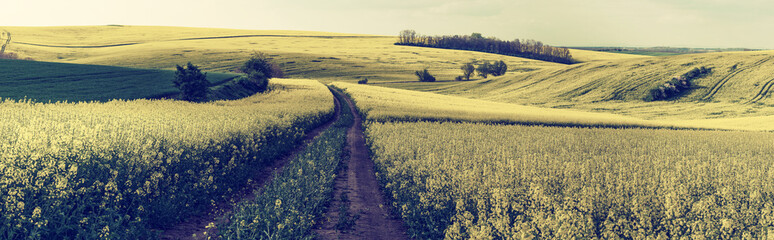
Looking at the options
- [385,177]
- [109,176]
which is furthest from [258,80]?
[109,176]

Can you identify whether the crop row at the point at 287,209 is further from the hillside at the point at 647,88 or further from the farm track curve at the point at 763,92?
the farm track curve at the point at 763,92

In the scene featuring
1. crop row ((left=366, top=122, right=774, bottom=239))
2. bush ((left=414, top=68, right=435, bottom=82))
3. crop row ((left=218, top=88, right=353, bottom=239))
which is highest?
crop row ((left=366, top=122, right=774, bottom=239))

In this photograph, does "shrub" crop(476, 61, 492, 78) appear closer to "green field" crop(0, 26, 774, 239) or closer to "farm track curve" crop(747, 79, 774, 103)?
"farm track curve" crop(747, 79, 774, 103)

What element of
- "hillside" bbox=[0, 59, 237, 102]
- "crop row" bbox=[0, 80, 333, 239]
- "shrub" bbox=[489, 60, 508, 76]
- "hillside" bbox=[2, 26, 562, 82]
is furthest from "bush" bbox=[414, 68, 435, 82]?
"crop row" bbox=[0, 80, 333, 239]

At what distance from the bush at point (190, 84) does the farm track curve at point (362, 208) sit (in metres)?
26.0

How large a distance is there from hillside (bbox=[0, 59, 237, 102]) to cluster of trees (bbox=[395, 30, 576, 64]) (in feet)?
383

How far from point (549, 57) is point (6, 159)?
15359 cm

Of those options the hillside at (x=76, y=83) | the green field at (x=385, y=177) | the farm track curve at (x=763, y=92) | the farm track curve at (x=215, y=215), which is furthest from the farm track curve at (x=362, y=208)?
the farm track curve at (x=763, y=92)

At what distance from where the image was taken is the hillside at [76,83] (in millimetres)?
33000

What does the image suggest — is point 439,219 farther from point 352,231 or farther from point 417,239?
point 352,231

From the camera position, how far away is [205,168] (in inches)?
483

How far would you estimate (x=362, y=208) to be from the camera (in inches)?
456

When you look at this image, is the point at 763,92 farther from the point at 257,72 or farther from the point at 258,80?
the point at 257,72

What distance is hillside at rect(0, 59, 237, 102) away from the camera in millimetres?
33000
